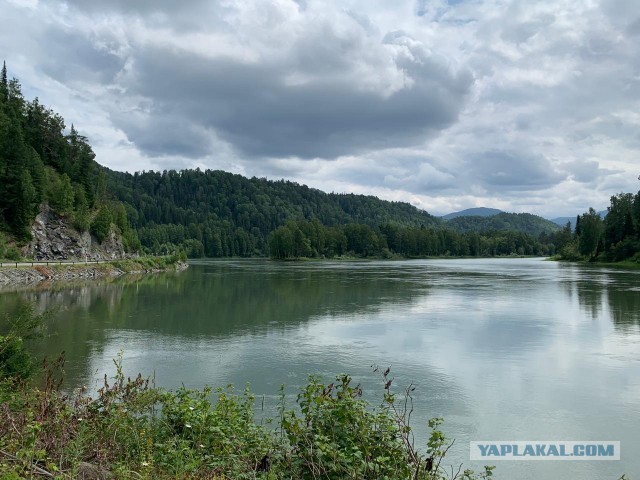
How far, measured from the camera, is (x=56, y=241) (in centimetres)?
6594

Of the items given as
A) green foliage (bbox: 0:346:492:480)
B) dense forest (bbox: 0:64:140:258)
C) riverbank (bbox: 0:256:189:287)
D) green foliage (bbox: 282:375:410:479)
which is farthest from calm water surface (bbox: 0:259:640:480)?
dense forest (bbox: 0:64:140:258)

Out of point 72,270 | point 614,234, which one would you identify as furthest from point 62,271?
point 614,234

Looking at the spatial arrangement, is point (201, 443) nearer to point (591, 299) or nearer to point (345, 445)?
point (345, 445)

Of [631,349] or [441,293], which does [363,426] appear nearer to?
[631,349]

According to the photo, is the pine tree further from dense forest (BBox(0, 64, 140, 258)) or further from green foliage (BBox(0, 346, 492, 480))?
green foliage (BBox(0, 346, 492, 480))

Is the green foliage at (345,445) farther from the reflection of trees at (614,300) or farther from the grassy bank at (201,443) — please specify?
the reflection of trees at (614,300)

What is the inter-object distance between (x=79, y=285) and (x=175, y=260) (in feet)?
142

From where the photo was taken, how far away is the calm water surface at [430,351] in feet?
37.6

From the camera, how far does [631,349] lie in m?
19.4

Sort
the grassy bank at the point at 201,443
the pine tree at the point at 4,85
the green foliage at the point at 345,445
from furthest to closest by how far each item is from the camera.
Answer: the pine tree at the point at 4,85
the green foliage at the point at 345,445
the grassy bank at the point at 201,443

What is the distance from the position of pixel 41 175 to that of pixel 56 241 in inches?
363

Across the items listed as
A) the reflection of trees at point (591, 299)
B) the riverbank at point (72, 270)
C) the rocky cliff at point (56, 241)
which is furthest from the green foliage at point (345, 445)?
the rocky cliff at point (56, 241)

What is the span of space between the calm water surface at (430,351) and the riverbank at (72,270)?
35.9 feet

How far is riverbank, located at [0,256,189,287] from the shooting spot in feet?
148
